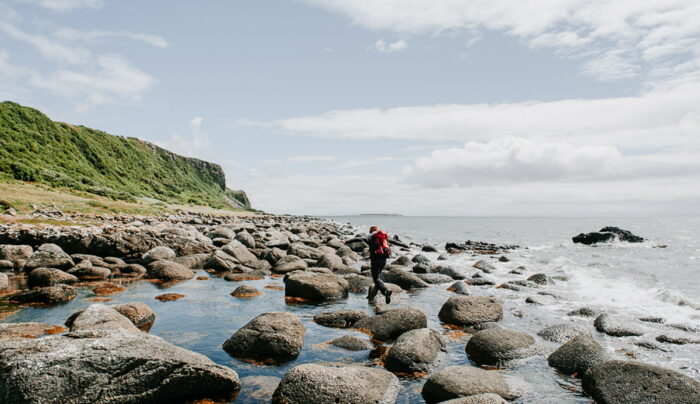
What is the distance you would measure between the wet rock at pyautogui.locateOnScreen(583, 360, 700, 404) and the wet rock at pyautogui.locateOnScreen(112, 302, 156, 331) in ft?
35.1

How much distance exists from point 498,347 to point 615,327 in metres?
5.22

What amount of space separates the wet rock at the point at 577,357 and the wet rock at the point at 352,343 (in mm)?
4284

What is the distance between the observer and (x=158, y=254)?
2048 cm

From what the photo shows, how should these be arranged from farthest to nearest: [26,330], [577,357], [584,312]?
[584,312]
[26,330]
[577,357]

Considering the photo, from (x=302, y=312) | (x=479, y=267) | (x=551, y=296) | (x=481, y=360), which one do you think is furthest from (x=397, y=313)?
(x=479, y=267)

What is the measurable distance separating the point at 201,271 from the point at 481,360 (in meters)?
15.3

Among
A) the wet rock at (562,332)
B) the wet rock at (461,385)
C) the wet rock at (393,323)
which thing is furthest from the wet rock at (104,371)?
the wet rock at (562,332)

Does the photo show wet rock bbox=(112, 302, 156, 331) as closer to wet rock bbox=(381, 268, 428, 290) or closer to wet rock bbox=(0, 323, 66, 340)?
wet rock bbox=(0, 323, 66, 340)

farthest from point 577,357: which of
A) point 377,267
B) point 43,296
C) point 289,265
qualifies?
point 43,296

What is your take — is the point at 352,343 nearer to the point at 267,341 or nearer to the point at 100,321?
the point at 267,341

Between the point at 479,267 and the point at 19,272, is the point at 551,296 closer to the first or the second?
the point at 479,267

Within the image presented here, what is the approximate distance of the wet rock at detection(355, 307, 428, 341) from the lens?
10.6m

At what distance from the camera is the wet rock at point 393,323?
34.8 feet

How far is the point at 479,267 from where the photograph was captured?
2578 centimetres
